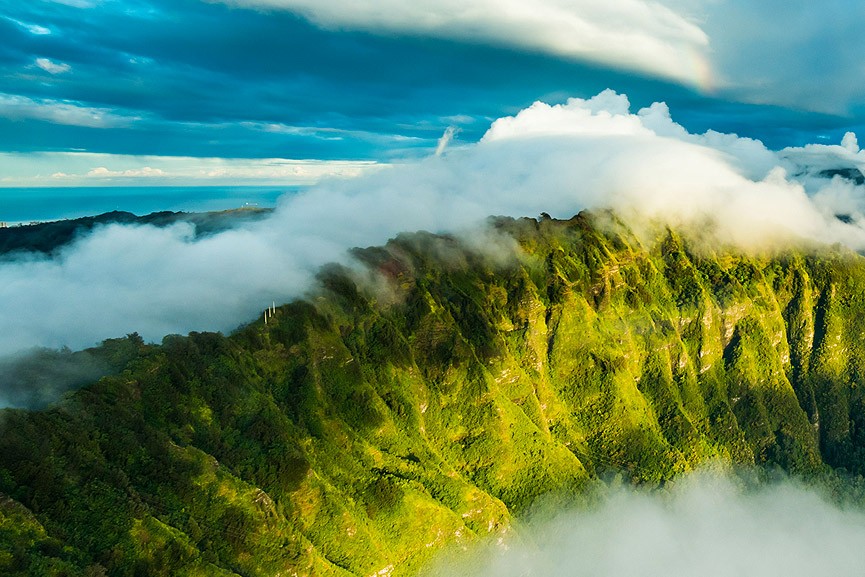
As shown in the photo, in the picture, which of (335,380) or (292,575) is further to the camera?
(335,380)

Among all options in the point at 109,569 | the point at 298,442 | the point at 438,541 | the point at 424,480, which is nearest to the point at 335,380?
the point at 298,442

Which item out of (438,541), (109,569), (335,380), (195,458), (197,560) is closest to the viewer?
(109,569)

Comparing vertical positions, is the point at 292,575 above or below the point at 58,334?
below

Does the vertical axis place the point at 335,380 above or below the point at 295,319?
below

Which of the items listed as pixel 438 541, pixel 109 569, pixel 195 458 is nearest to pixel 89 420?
pixel 195 458

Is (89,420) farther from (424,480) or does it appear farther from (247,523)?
(424,480)

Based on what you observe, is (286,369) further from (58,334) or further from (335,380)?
(58,334)

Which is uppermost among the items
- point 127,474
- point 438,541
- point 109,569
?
point 127,474

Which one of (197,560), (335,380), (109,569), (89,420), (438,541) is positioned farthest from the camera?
(335,380)

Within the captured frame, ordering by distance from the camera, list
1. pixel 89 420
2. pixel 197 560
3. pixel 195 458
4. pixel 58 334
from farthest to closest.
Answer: pixel 58 334, pixel 195 458, pixel 89 420, pixel 197 560
